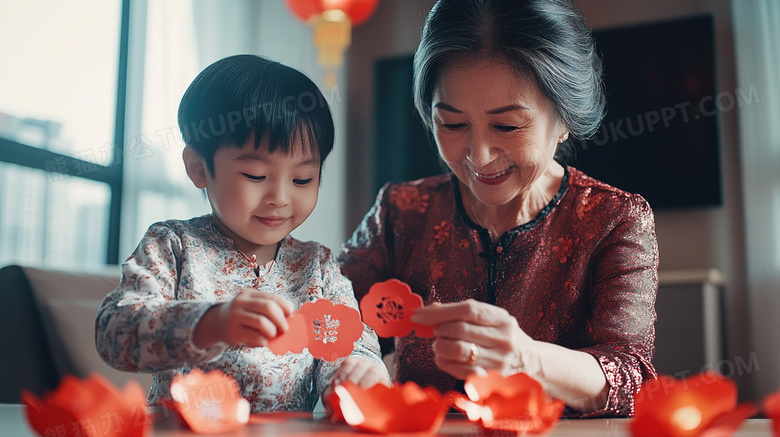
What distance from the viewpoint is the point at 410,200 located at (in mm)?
1471

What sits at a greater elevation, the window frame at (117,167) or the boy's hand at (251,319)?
the window frame at (117,167)

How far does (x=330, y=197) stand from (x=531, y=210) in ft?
11.1

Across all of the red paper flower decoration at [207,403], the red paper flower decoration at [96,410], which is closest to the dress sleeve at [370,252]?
the red paper flower decoration at [207,403]

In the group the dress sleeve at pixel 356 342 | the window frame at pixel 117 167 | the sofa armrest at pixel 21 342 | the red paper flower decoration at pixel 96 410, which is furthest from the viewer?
the window frame at pixel 117 167

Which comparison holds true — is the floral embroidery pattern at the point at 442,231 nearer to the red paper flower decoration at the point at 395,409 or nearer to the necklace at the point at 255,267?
the necklace at the point at 255,267

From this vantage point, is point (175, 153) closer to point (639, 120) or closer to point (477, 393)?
point (639, 120)

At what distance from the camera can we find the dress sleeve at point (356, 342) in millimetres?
956

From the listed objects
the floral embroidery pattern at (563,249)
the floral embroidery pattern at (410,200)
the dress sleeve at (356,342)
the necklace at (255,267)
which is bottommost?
the dress sleeve at (356,342)

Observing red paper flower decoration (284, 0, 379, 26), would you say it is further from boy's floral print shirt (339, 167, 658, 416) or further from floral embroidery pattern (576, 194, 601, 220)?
floral embroidery pattern (576, 194, 601, 220)

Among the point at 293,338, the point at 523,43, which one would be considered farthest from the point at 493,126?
the point at 293,338

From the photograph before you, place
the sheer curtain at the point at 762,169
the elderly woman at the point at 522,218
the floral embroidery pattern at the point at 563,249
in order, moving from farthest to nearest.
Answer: the sheer curtain at the point at 762,169 < the floral embroidery pattern at the point at 563,249 < the elderly woman at the point at 522,218

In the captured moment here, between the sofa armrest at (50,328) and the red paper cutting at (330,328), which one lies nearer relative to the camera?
the red paper cutting at (330,328)

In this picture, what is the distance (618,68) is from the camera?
394 cm

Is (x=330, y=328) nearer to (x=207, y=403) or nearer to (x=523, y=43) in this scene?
(x=207, y=403)
